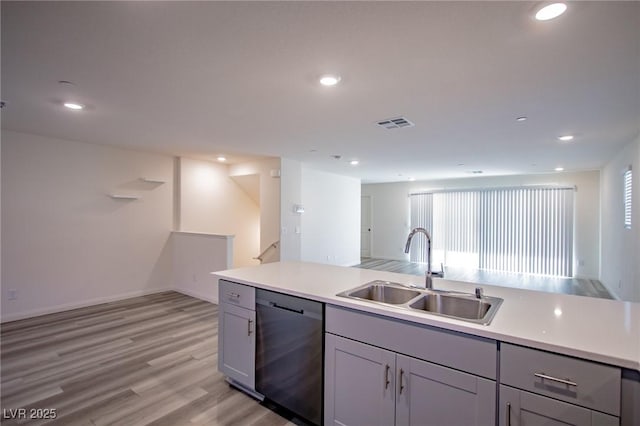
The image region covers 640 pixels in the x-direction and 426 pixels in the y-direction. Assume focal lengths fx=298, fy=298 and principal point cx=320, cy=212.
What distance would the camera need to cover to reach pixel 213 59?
195 centimetres

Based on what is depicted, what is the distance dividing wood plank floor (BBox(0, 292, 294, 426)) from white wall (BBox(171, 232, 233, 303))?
72 cm

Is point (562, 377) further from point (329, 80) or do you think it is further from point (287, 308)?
point (329, 80)

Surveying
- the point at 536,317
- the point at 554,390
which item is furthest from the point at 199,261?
the point at 554,390

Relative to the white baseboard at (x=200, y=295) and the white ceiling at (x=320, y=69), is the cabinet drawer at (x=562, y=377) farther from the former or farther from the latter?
the white baseboard at (x=200, y=295)

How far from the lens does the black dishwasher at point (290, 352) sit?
1876 millimetres

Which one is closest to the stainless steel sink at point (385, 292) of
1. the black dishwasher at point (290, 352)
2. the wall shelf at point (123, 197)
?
the black dishwasher at point (290, 352)

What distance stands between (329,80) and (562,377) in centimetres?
214

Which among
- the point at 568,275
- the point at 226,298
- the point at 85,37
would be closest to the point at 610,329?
the point at 226,298

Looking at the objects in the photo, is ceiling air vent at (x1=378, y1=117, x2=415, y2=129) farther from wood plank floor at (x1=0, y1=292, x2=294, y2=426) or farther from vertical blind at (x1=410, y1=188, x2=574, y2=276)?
vertical blind at (x1=410, y1=188, x2=574, y2=276)

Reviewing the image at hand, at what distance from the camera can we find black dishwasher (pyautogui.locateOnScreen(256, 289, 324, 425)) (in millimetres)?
1876

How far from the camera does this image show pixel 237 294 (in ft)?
7.61

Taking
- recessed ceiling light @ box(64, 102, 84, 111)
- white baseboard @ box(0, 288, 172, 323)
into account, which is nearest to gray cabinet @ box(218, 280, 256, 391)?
recessed ceiling light @ box(64, 102, 84, 111)

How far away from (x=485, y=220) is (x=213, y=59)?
8.02m

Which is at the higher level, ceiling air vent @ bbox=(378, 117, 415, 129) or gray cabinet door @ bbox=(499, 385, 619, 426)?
ceiling air vent @ bbox=(378, 117, 415, 129)
